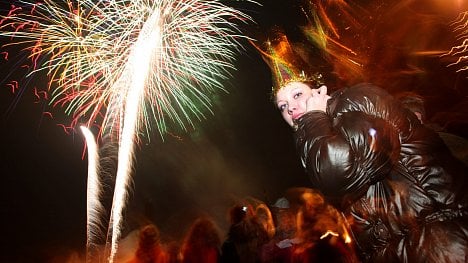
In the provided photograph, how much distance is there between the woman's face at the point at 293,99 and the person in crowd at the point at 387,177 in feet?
1.38

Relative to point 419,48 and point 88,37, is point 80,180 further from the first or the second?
point 419,48

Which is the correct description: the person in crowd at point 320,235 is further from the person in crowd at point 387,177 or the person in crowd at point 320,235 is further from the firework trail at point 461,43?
the firework trail at point 461,43

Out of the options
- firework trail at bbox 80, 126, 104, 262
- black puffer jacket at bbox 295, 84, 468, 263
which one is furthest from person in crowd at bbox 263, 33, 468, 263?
firework trail at bbox 80, 126, 104, 262

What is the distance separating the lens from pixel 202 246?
20.5 feet

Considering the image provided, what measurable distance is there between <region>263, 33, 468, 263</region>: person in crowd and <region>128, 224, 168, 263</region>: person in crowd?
4776 millimetres

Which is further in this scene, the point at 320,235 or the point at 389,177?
the point at 320,235

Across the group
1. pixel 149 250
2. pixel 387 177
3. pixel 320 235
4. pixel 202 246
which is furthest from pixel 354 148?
pixel 149 250

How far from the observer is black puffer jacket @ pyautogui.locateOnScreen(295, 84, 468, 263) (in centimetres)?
181

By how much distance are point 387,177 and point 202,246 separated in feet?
15.8

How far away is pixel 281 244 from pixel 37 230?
10464 mm

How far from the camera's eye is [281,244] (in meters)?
5.37

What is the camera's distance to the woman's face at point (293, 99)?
268cm

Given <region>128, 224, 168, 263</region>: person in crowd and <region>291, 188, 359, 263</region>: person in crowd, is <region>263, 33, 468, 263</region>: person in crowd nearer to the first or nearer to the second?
<region>291, 188, 359, 263</region>: person in crowd

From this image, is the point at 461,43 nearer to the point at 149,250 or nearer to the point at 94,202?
the point at 149,250
